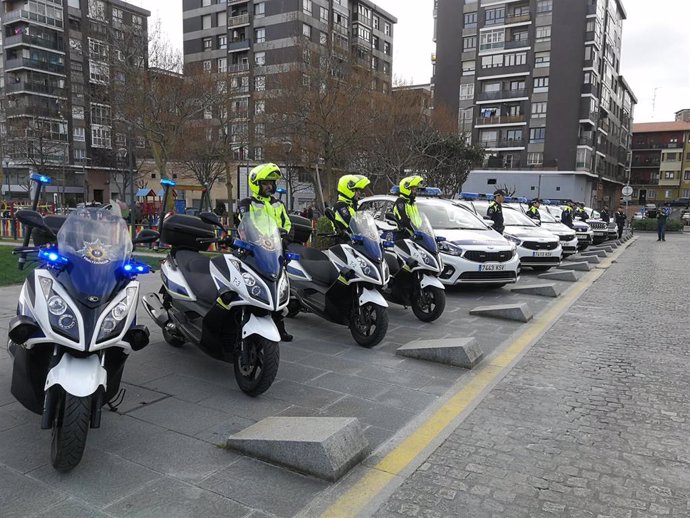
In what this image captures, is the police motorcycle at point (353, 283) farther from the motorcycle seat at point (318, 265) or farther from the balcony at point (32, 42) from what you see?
the balcony at point (32, 42)

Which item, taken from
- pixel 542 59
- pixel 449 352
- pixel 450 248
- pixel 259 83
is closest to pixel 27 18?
pixel 259 83

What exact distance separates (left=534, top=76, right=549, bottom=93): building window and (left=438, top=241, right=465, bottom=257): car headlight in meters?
50.4

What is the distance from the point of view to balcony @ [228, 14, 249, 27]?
177 feet

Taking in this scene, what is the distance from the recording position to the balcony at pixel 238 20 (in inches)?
2124

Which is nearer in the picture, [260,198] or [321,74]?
[260,198]

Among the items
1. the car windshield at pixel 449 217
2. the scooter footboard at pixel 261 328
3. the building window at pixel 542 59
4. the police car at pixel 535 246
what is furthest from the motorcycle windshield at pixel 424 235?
the building window at pixel 542 59

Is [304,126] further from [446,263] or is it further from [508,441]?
[508,441]

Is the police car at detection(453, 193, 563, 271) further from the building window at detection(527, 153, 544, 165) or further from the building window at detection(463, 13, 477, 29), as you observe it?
the building window at detection(463, 13, 477, 29)

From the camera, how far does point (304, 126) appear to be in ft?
70.8

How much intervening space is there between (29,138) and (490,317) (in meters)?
34.6

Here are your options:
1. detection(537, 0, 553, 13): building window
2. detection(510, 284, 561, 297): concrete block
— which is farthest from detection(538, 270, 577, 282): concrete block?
detection(537, 0, 553, 13): building window

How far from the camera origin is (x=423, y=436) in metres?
3.84

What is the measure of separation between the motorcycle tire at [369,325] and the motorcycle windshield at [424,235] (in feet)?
5.65

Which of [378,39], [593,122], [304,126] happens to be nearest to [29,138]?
[304,126]
